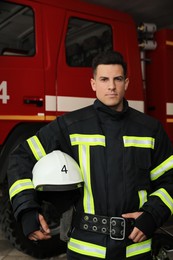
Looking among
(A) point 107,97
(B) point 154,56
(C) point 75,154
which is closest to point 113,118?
(A) point 107,97

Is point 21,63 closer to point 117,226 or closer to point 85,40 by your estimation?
point 85,40

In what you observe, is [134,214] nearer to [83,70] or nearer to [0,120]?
[0,120]

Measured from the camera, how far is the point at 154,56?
141 inches

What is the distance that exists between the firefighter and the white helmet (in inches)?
2.2

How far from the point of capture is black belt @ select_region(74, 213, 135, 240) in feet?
4.79

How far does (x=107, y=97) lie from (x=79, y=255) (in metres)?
0.69

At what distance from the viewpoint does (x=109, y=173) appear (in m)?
1.50

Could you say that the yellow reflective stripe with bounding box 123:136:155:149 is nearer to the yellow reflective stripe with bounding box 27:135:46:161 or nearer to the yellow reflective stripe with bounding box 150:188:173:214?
the yellow reflective stripe with bounding box 150:188:173:214

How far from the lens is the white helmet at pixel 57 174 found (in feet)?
4.72

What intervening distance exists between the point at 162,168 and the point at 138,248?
36cm

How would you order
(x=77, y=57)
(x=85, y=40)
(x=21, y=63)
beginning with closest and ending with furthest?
(x=21, y=63) → (x=77, y=57) → (x=85, y=40)

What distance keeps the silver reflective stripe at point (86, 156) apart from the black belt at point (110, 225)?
41mm

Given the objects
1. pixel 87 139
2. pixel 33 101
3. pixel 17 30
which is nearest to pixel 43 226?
pixel 87 139

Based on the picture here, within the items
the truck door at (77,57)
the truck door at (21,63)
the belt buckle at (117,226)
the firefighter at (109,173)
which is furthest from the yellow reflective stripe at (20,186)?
the truck door at (77,57)
